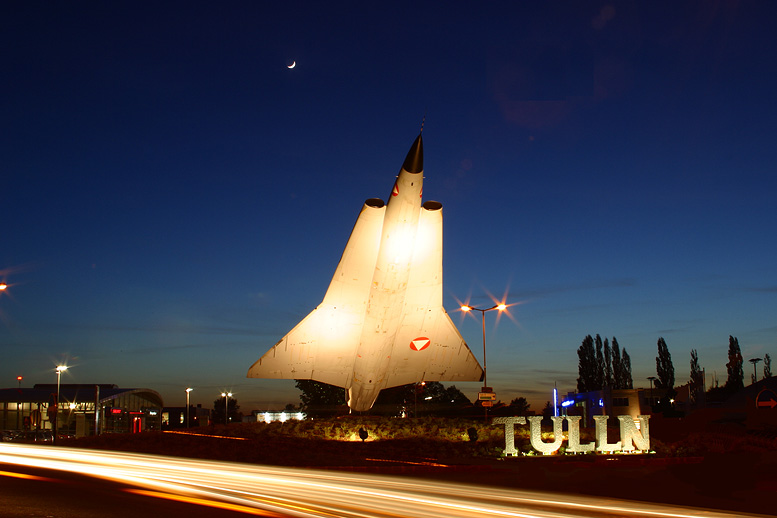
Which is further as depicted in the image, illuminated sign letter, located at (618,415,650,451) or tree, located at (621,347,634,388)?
tree, located at (621,347,634,388)

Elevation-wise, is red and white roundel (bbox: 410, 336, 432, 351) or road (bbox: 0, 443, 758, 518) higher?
red and white roundel (bbox: 410, 336, 432, 351)

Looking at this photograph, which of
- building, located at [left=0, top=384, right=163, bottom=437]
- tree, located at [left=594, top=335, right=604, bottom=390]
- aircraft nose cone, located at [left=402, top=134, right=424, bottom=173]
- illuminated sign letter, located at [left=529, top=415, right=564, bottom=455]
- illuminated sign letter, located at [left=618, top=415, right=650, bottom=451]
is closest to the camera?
aircraft nose cone, located at [left=402, top=134, right=424, bottom=173]

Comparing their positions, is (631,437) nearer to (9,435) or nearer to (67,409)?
(9,435)

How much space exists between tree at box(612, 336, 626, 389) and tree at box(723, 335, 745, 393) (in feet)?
74.2

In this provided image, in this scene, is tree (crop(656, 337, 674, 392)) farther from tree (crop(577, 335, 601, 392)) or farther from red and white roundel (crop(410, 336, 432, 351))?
red and white roundel (crop(410, 336, 432, 351))

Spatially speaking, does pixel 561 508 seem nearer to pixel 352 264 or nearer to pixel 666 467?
pixel 666 467

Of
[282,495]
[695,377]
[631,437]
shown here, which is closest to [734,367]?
[695,377]

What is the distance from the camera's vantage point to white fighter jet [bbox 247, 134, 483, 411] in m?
20.3

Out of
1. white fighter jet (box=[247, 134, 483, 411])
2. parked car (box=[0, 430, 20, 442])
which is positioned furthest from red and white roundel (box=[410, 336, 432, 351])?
parked car (box=[0, 430, 20, 442])

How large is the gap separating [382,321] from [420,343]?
3456 millimetres

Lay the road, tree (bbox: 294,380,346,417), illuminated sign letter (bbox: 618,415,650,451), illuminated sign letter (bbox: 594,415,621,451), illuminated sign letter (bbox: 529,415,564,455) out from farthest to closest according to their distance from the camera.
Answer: tree (bbox: 294,380,346,417)
illuminated sign letter (bbox: 618,415,650,451)
illuminated sign letter (bbox: 594,415,621,451)
illuminated sign letter (bbox: 529,415,564,455)
the road

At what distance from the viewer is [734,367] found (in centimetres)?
8431

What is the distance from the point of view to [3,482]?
38.5ft

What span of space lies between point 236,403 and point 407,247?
124805 mm
